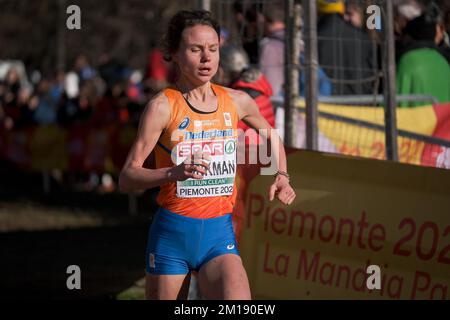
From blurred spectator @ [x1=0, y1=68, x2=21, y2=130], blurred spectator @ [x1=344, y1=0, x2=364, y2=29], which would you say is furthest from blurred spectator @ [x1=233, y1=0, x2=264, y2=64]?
blurred spectator @ [x1=0, y1=68, x2=21, y2=130]

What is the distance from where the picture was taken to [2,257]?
12859mm

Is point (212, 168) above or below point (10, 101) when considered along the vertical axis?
below

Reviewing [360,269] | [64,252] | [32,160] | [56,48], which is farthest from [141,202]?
[56,48]

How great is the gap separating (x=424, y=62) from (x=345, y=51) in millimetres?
751

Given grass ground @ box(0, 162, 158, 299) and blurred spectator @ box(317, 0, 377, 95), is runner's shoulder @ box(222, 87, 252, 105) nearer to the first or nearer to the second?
grass ground @ box(0, 162, 158, 299)

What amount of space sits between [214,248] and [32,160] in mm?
16281

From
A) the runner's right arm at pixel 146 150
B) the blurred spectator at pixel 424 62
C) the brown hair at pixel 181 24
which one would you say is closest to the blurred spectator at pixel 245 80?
the blurred spectator at pixel 424 62

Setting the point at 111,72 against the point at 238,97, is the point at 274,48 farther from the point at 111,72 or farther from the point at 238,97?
the point at 111,72

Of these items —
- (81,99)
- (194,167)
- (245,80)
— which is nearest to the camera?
(194,167)

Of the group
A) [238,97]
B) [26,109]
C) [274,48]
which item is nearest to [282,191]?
[238,97]

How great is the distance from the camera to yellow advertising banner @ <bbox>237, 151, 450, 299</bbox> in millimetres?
7234

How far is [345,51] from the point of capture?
35.7ft

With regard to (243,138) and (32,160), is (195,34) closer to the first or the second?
(243,138)
